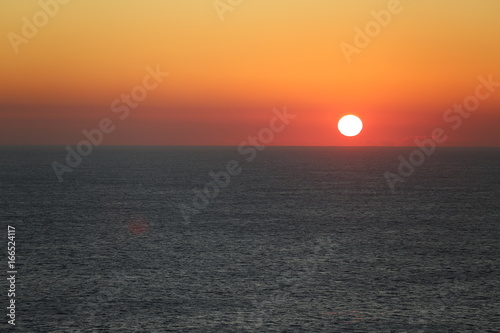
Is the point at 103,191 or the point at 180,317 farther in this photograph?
the point at 103,191

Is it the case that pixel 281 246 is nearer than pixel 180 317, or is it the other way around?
pixel 180 317

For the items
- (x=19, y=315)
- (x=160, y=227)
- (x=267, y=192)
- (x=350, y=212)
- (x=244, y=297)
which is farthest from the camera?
(x=267, y=192)

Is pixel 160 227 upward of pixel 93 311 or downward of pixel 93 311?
upward

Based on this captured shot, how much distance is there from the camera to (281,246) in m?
57.0

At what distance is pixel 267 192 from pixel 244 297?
262 feet

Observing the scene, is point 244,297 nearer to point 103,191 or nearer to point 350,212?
point 350,212

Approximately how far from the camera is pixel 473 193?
11838cm

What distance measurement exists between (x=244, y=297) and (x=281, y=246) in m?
19.1

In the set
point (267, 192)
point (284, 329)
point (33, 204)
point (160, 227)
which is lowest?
point (284, 329)

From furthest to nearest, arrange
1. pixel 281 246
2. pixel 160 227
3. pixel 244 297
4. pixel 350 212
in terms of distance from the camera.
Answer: pixel 350 212
pixel 160 227
pixel 281 246
pixel 244 297

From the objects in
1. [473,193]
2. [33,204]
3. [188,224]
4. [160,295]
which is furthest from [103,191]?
[160,295]

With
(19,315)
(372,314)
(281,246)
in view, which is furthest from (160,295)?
(281,246)

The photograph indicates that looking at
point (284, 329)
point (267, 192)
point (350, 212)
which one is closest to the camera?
point (284, 329)

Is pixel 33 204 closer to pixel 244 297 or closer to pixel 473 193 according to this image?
pixel 244 297
